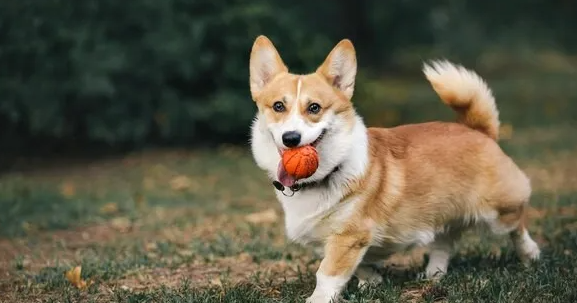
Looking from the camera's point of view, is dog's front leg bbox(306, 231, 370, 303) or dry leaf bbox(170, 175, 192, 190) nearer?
dog's front leg bbox(306, 231, 370, 303)

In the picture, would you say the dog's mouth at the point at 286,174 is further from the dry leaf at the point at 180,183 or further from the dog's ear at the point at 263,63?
the dry leaf at the point at 180,183

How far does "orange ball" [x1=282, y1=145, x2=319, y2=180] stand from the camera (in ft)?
13.6

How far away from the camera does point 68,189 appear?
31.7 ft

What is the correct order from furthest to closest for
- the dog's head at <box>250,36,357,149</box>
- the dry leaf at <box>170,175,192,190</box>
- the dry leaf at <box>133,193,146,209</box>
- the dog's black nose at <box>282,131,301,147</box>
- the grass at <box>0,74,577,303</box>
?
the dry leaf at <box>170,175,192,190</box> < the dry leaf at <box>133,193,146,209</box> < the grass at <box>0,74,577,303</box> < the dog's head at <box>250,36,357,149</box> < the dog's black nose at <box>282,131,301,147</box>

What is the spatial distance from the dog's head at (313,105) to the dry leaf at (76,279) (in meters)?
1.54

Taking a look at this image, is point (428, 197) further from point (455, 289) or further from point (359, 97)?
point (359, 97)

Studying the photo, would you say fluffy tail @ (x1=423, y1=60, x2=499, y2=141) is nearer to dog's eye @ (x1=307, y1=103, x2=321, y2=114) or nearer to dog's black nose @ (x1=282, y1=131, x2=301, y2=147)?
dog's eye @ (x1=307, y1=103, x2=321, y2=114)

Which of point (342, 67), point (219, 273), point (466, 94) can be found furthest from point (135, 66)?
point (342, 67)

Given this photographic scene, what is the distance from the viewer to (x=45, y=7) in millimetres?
10828

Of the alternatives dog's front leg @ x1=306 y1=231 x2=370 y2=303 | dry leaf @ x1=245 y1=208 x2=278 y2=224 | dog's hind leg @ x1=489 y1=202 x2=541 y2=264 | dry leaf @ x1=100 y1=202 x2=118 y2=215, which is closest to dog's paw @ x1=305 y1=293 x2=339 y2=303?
dog's front leg @ x1=306 y1=231 x2=370 y2=303

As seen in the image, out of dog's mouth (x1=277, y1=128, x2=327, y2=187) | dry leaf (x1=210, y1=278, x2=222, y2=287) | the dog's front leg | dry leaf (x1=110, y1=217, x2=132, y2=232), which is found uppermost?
dog's mouth (x1=277, y1=128, x2=327, y2=187)

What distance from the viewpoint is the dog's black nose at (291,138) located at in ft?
13.5

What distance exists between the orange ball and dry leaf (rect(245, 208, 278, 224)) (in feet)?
11.4

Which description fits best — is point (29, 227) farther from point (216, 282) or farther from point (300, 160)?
point (300, 160)
